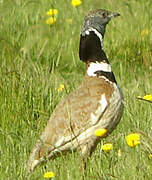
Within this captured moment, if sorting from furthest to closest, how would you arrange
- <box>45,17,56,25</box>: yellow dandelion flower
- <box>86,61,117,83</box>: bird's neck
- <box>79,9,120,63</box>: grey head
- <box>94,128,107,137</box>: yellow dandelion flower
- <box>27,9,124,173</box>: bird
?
<box>45,17,56,25</box>: yellow dandelion flower → <box>79,9,120,63</box>: grey head → <box>86,61,117,83</box>: bird's neck → <box>27,9,124,173</box>: bird → <box>94,128,107,137</box>: yellow dandelion flower

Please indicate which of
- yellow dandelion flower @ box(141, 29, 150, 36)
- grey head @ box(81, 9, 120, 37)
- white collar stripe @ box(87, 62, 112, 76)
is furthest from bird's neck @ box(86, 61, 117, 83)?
yellow dandelion flower @ box(141, 29, 150, 36)

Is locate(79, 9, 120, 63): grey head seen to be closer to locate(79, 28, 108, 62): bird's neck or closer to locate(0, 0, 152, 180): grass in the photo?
locate(79, 28, 108, 62): bird's neck

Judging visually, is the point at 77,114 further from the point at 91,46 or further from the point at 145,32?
the point at 145,32

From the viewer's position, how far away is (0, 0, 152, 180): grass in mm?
4609

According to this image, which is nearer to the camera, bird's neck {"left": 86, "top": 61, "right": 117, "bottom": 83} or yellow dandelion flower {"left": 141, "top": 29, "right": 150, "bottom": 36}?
bird's neck {"left": 86, "top": 61, "right": 117, "bottom": 83}

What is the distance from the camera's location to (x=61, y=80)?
6750 mm

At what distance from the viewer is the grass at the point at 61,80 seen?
461 centimetres

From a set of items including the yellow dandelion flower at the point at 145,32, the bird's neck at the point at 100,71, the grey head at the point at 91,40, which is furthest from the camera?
the yellow dandelion flower at the point at 145,32

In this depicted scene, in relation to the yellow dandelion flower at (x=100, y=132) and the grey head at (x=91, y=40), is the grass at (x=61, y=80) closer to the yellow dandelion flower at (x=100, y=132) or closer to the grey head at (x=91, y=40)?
the yellow dandelion flower at (x=100, y=132)

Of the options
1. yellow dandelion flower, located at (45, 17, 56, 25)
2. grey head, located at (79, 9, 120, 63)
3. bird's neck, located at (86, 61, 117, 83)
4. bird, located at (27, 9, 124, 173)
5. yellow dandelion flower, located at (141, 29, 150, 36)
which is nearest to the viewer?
bird, located at (27, 9, 124, 173)

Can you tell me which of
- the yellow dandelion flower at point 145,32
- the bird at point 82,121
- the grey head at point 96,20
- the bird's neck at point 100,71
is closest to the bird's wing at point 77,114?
the bird at point 82,121

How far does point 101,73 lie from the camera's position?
5105mm

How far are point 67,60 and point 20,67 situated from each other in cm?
182

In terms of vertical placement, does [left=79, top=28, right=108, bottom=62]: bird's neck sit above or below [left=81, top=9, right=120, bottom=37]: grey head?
below
